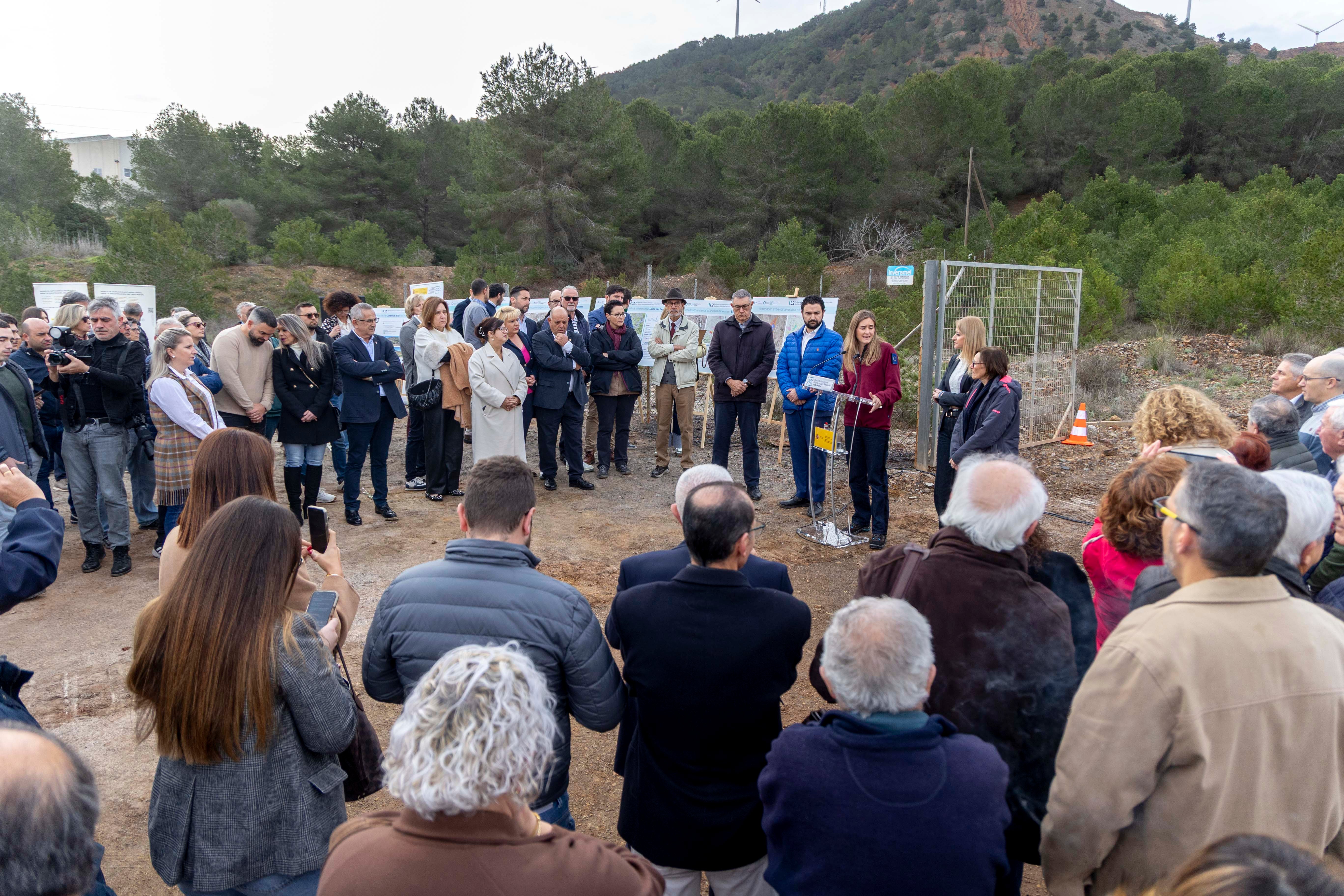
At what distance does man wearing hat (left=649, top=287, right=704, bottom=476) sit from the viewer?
8.02 metres

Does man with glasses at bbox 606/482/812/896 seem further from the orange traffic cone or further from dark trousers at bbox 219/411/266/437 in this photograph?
the orange traffic cone

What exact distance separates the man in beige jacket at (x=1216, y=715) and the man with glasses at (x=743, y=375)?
533 cm

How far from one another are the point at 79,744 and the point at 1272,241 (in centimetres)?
2085

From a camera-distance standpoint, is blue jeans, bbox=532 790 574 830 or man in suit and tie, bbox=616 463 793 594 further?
man in suit and tie, bbox=616 463 793 594

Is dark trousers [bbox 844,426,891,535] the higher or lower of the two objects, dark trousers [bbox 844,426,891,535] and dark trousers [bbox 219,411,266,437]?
the lower

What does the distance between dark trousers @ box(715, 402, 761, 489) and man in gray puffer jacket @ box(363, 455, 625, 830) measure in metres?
4.94

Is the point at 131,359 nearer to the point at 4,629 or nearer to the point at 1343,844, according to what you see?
the point at 4,629

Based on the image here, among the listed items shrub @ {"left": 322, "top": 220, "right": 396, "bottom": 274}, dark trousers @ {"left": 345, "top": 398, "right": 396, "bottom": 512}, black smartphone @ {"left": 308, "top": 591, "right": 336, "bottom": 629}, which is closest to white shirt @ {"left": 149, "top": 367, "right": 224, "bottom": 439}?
dark trousers @ {"left": 345, "top": 398, "right": 396, "bottom": 512}

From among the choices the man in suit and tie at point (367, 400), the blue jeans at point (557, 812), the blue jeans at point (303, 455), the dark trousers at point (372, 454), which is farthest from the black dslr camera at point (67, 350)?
the blue jeans at point (557, 812)

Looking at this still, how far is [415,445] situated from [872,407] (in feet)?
14.7

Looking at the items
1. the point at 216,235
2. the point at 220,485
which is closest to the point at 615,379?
the point at 220,485

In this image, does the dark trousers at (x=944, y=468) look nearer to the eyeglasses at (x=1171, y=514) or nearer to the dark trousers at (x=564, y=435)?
the dark trousers at (x=564, y=435)

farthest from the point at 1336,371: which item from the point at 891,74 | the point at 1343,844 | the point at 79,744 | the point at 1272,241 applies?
the point at 891,74

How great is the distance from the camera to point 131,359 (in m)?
5.16
